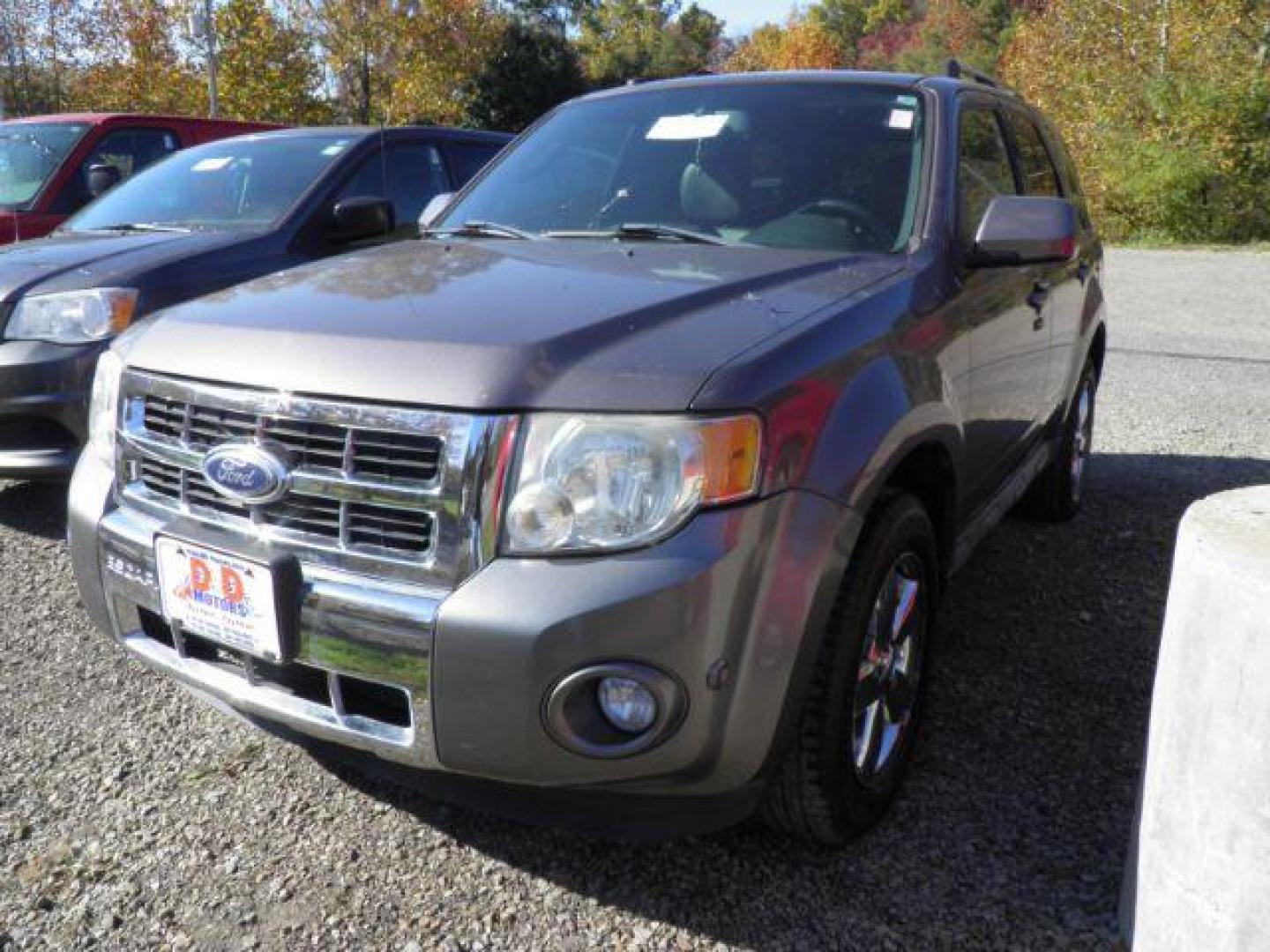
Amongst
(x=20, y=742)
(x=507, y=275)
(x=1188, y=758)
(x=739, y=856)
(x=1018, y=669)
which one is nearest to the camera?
(x=1188, y=758)

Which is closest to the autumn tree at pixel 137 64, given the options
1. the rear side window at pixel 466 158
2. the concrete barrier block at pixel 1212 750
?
the rear side window at pixel 466 158

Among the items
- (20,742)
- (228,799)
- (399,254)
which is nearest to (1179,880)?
(228,799)

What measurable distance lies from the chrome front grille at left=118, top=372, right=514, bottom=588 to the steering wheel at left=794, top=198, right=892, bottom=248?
137 centimetres

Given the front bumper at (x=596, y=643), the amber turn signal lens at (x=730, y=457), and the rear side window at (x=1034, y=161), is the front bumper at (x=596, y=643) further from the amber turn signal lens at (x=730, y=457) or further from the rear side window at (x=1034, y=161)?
the rear side window at (x=1034, y=161)

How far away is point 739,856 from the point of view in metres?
2.35

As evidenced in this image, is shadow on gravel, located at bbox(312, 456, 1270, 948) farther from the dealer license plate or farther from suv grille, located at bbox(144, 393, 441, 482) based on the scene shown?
suv grille, located at bbox(144, 393, 441, 482)

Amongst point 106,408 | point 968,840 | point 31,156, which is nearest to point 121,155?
point 31,156

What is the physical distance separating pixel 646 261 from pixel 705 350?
28.8 inches

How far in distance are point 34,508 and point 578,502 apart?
149 inches

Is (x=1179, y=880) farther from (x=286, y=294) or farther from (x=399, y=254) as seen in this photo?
(x=399, y=254)

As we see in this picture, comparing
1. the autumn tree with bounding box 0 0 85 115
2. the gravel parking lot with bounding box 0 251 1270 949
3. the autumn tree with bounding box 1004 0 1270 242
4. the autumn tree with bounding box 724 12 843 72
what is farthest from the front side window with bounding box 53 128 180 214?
the autumn tree with bounding box 724 12 843 72

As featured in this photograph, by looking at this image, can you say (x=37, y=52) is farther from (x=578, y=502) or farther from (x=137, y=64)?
(x=578, y=502)

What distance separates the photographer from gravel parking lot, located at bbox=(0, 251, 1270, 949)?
2.14 meters

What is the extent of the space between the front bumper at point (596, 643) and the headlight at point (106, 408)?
0.78 metres
